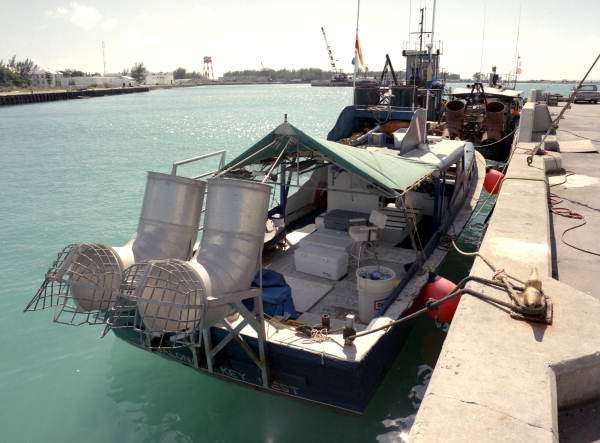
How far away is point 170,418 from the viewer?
9.01 m

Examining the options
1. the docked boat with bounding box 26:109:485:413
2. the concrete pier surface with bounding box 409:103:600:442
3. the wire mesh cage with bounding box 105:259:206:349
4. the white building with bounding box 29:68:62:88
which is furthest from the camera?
the white building with bounding box 29:68:62:88

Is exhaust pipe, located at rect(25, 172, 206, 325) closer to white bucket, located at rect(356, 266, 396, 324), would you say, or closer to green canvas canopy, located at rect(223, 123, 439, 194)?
green canvas canopy, located at rect(223, 123, 439, 194)

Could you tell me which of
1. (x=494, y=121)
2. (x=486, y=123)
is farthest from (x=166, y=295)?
(x=486, y=123)

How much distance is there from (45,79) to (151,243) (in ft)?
626

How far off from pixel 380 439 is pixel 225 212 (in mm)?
4819

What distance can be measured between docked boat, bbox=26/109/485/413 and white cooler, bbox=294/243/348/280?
0.03 metres

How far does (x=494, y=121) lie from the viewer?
987 inches

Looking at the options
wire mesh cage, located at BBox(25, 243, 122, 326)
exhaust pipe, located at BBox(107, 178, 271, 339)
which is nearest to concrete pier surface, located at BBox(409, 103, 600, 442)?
exhaust pipe, located at BBox(107, 178, 271, 339)

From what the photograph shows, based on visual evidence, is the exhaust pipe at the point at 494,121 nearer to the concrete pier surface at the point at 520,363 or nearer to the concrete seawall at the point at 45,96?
the concrete pier surface at the point at 520,363

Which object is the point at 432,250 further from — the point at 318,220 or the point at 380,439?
the point at 380,439

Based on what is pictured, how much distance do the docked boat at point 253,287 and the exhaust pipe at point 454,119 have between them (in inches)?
597

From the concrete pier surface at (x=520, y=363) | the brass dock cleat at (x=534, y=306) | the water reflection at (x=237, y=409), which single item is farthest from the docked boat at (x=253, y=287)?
the brass dock cleat at (x=534, y=306)

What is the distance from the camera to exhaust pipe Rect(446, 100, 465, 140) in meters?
25.2

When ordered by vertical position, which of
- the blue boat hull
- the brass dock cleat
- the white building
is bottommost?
the blue boat hull
